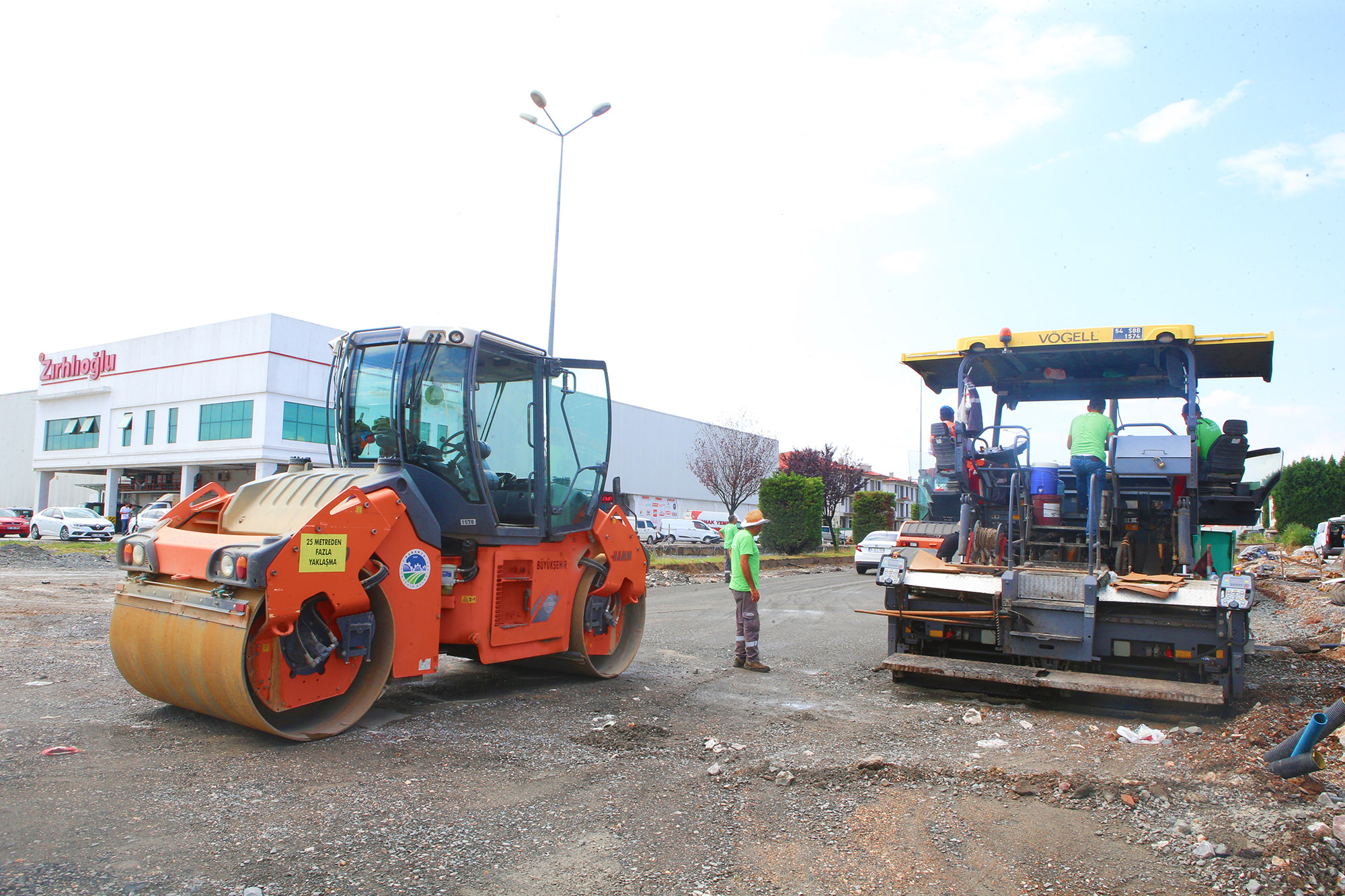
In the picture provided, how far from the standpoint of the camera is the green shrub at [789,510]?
28.9 metres

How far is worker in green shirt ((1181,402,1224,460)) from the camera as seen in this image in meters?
7.30

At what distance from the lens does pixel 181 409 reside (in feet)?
125

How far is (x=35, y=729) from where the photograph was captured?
5.12 meters

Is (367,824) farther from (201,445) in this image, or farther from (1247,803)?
(201,445)

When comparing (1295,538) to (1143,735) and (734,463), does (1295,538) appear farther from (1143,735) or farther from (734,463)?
(1143,735)

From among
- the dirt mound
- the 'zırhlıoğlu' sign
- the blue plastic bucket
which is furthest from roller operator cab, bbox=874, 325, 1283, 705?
the 'zırhlıoğlu' sign

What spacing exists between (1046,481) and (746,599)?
296cm

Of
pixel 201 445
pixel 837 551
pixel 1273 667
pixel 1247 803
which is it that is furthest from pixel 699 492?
pixel 1247 803

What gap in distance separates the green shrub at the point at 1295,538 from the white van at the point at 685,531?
24.5 metres

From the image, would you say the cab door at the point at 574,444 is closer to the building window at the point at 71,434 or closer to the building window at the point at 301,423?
the building window at the point at 301,423

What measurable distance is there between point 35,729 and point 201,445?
36.1 m

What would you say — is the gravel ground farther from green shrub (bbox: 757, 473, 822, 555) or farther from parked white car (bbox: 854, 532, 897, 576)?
green shrub (bbox: 757, 473, 822, 555)

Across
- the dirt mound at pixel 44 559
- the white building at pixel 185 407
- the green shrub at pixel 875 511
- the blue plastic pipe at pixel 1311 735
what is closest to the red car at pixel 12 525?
the white building at pixel 185 407

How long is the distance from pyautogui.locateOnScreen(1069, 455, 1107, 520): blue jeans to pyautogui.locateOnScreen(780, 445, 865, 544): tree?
35098 mm
